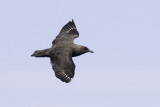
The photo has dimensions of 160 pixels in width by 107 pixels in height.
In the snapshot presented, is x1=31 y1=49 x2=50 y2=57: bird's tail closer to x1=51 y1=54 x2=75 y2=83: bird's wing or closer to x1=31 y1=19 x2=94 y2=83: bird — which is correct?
x1=31 y1=19 x2=94 y2=83: bird

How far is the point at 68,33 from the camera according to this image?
112 ft

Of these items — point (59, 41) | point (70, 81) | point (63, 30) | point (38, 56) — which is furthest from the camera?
point (63, 30)

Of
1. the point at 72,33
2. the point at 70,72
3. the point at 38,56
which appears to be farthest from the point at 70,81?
the point at 72,33

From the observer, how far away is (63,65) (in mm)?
29500

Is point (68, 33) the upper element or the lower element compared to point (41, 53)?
upper

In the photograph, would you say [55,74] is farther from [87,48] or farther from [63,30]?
[63,30]

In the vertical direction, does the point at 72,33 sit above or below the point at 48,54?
above

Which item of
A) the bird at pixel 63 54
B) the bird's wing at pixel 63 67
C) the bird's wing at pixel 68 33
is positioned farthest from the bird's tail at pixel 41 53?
the bird's wing at pixel 68 33

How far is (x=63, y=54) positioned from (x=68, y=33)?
4.40 m

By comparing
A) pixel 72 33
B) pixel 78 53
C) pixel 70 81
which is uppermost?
pixel 72 33

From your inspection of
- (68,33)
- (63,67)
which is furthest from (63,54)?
(68,33)

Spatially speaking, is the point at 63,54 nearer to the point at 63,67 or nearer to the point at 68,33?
the point at 63,67

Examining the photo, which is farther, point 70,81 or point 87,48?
point 87,48

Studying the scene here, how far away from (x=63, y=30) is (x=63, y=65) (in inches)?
224
